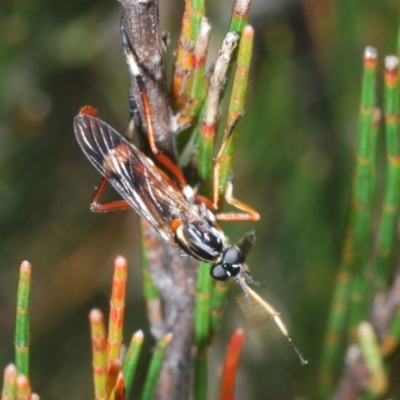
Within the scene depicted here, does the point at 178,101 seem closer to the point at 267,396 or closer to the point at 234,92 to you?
the point at 234,92

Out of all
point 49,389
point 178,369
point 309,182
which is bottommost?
point 49,389

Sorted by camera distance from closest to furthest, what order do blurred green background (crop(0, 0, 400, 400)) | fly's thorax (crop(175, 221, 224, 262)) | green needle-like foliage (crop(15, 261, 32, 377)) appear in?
green needle-like foliage (crop(15, 261, 32, 377)) < fly's thorax (crop(175, 221, 224, 262)) < blurred green background (crop(0, 0, 400, 400))

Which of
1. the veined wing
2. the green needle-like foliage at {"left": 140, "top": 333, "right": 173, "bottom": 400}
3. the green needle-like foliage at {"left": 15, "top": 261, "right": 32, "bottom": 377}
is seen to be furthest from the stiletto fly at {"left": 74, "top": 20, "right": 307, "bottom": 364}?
the green needle-like foliage at {"left": 15, "top": 261, "right": 32, "bottom": 377}

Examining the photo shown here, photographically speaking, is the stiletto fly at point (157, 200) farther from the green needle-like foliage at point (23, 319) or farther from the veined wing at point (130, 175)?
the green needle-like foliage at point (23, 319)

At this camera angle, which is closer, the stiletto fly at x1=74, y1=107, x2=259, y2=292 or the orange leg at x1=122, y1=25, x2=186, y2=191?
the orange leg at x1=122, y1=25, x2=186, y2=191

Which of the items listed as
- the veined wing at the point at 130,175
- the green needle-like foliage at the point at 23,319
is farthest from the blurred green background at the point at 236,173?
the green needle-like foliage at the point at 23,319

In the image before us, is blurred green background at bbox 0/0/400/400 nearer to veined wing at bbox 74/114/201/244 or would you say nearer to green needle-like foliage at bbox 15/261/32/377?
veined wing at bbox 74/114/201/244

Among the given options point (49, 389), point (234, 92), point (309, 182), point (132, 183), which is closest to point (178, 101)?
point (234, 92)

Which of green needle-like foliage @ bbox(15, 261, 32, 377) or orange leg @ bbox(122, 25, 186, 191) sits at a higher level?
orange leg @ bbox(122, 25, 186, 191)
